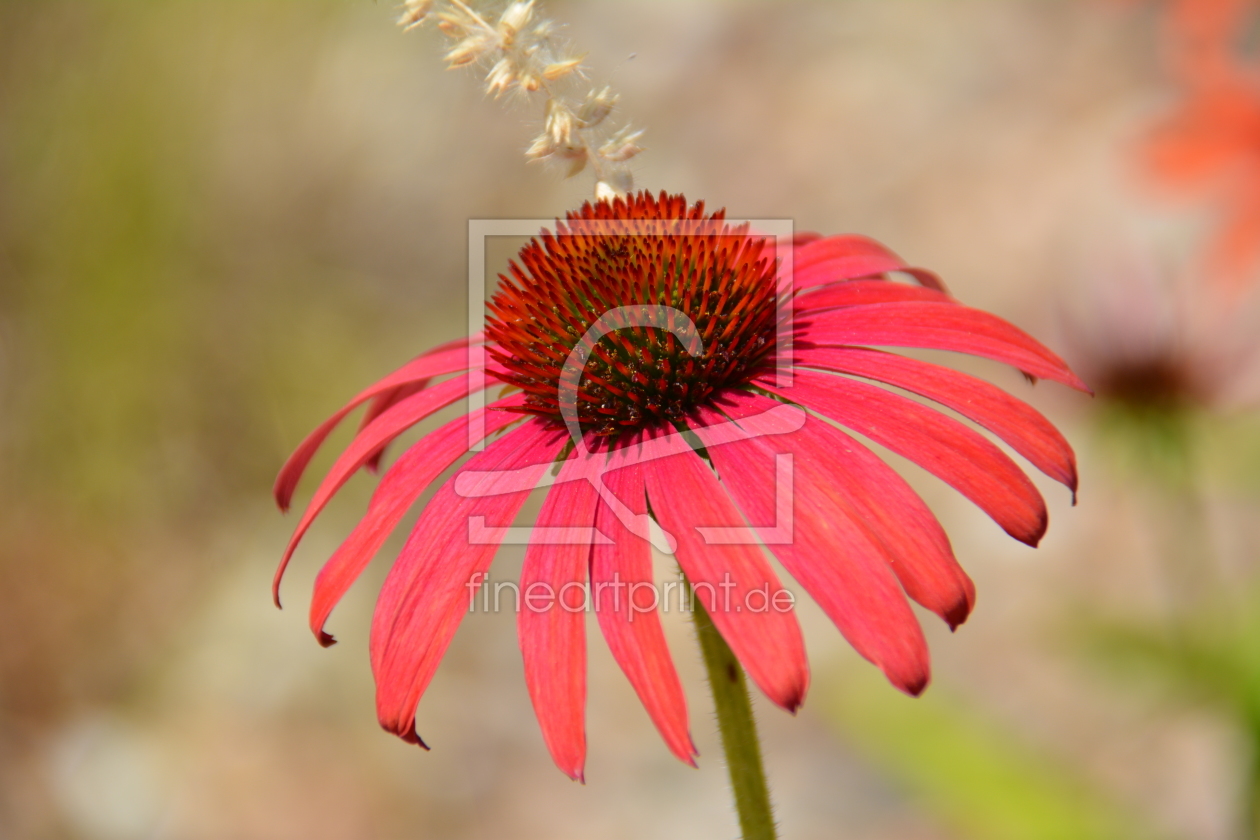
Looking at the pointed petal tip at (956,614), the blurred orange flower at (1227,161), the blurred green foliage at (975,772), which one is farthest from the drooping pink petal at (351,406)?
the blurred orange flower at (1227,161)

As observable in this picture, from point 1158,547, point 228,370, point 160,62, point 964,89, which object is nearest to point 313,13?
point 160,62

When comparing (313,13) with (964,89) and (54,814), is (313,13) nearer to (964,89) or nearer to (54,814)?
(964,89)

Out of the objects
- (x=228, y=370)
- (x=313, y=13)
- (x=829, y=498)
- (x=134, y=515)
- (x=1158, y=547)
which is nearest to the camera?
(x=829, y=498)

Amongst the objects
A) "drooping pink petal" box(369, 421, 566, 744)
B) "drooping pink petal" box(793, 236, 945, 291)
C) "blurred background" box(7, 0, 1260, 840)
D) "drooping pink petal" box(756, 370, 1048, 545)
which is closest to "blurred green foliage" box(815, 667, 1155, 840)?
"blurred background" box(7, 0, 1260, 840)

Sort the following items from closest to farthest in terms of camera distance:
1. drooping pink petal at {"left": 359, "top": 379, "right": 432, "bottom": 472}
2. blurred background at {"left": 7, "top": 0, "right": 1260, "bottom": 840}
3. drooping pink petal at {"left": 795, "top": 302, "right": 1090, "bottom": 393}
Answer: drooping pink petal at {"left": 795, "top": 302, "right": 1090, "bottom": 393} → drooping pink petal at {"left": 359, "top": 379, "right": 432, "bottom": 472} → blurred background at {"left": 7, "top": 0, "right": 1260, "bottom": 840}

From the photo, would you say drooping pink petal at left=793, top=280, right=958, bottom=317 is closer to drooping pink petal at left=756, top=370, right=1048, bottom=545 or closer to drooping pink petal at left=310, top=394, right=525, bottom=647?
drooping pink petal at left=756, top=370, right=1048, bottom=545

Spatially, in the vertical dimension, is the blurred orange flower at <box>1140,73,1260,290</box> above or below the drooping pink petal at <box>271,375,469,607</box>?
above

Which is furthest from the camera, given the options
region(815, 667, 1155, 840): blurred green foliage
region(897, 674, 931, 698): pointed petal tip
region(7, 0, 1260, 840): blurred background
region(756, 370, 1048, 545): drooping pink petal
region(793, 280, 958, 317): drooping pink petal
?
region(7, 0, 1260, 840): blurred background

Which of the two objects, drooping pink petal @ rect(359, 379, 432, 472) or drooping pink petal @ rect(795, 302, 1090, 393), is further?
drooping pink petal @ rect(359, 379, 432, 472)
